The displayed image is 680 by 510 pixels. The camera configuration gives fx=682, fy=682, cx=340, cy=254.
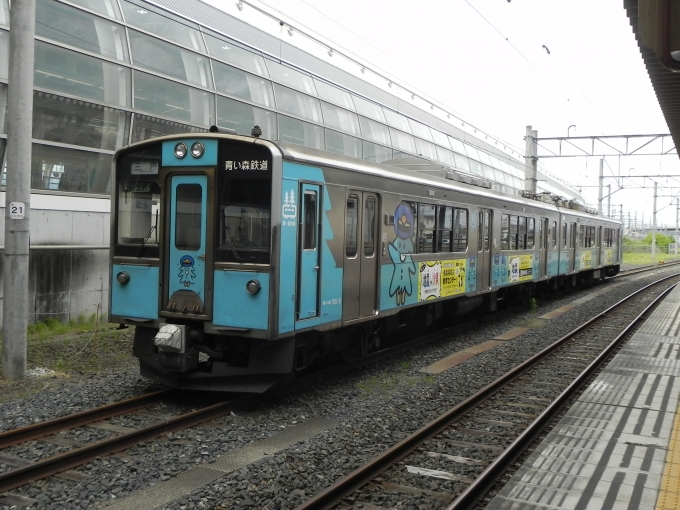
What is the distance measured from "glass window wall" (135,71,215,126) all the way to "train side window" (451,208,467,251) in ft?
19.7

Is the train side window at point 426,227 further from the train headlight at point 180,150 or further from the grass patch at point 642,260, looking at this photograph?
the grass patch at point 642,260

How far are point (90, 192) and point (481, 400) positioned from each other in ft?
26.6

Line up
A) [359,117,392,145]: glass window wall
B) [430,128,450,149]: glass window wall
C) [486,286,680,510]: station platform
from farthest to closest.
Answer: [430,128,450,149]: glass window wall < [359,117,392,145]: glass window wall < [486,286,680,510]: station platform

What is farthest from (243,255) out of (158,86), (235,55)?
(235,55)

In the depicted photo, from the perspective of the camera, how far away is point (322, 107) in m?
20.1

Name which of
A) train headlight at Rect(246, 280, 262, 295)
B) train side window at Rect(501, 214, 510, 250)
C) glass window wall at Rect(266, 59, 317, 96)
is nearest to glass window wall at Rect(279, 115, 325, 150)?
glass window wall at Rect(266, 59, 317, 96)

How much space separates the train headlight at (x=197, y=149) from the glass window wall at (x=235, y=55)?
29.2ft

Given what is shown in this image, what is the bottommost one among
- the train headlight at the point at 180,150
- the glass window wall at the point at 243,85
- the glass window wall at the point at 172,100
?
the train headlight at the point at 180,150

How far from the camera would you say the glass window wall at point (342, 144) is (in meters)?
19.8

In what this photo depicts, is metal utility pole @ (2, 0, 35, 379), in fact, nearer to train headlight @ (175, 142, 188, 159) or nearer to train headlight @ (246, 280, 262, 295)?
train headlight @ (175, 142, 188, 159)

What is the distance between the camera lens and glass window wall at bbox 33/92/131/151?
11719mm

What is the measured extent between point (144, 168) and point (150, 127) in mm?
5896

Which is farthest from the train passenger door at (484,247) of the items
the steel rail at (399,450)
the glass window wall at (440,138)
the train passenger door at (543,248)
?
the glass window wall at (440,138)

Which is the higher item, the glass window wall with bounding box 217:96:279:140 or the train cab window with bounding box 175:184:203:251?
the glass window wall with bounding box 217:96:279:140
